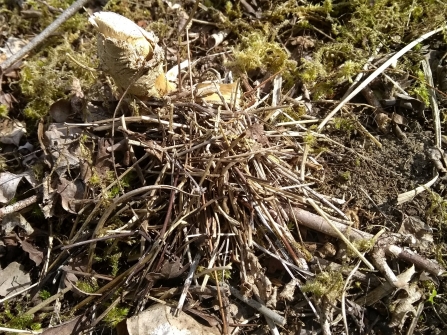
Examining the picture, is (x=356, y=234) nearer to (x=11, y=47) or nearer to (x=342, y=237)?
(x=342, y=237)

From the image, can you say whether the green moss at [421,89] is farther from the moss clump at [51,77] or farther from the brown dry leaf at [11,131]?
the brown dry leaf at [11,131]

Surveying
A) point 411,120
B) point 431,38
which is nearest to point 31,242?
point 411,120

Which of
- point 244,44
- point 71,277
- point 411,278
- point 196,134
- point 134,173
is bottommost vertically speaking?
point 71,277

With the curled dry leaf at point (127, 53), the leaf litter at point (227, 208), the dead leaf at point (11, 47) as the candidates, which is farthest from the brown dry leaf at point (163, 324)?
the dead leaf at point (11, 47)

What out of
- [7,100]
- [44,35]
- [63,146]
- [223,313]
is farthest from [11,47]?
[223,313]

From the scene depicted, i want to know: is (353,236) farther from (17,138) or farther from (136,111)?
(17,138)

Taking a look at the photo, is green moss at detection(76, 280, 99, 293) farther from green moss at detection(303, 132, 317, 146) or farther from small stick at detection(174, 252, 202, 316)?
green moss at detection(303, 132, 317, 146)
